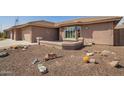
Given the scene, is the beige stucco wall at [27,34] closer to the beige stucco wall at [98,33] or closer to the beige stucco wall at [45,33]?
the beige stucco wall at [45,33]

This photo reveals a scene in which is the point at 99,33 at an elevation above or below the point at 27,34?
below

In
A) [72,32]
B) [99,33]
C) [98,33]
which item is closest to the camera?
[99,33]

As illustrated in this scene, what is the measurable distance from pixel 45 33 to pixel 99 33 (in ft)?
27.0

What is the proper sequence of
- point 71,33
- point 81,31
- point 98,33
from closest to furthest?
point 98,33 < point 81,31 < point 71,33

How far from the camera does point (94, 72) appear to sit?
7.04 meters

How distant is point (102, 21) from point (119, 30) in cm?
218

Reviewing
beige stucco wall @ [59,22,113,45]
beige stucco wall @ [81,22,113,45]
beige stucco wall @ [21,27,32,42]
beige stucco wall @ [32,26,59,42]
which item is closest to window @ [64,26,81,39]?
beige stucco wall @ [59,22,113,45]

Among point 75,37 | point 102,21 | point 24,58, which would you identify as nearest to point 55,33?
point 75,37

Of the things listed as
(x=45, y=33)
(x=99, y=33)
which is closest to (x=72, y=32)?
(x=45, y=33)

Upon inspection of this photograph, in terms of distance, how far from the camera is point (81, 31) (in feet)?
59.3

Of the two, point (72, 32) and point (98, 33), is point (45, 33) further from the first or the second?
point (98, 33)

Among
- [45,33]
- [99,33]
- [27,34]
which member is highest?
[45,33]
